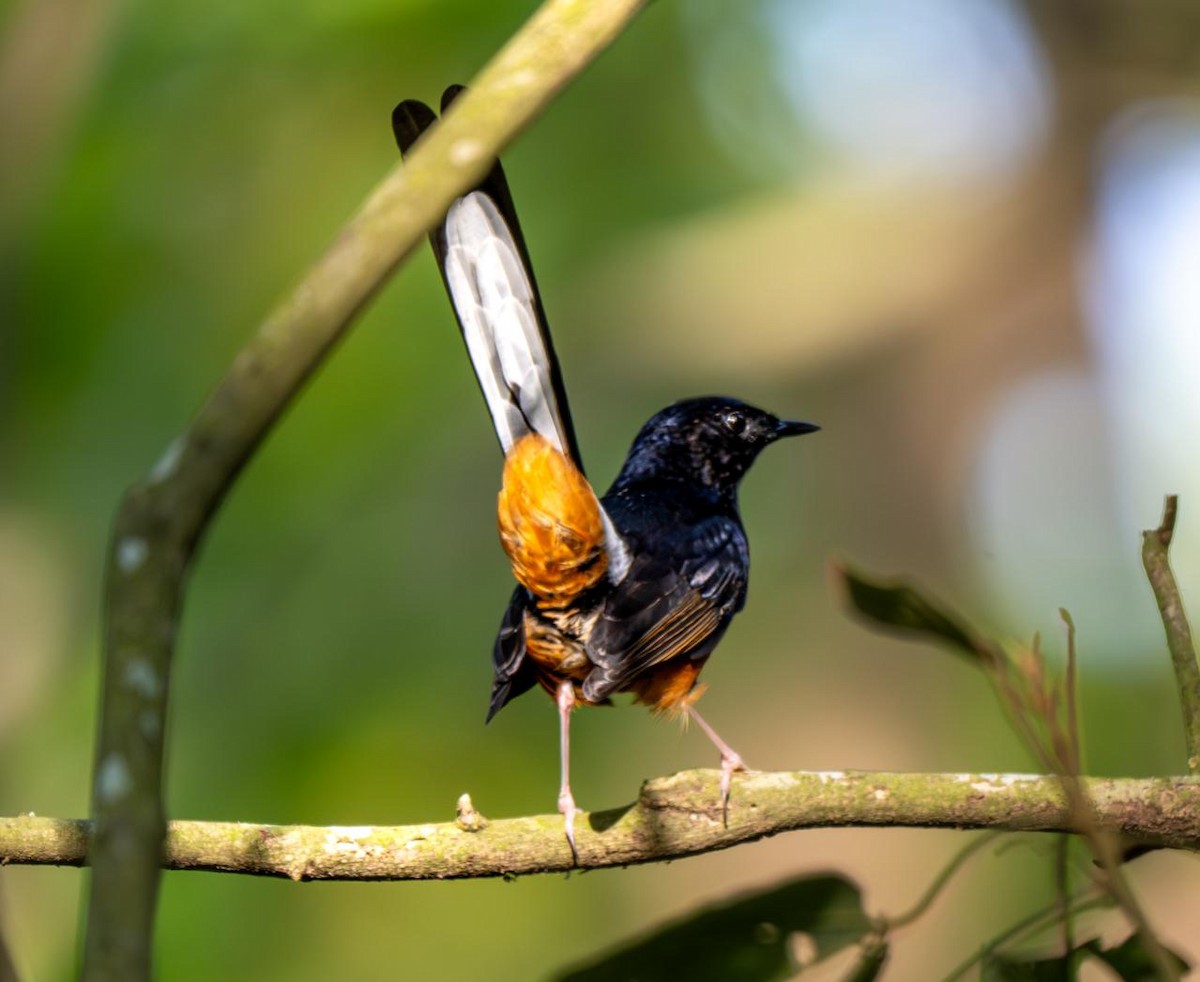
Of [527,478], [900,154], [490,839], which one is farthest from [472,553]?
[490,839]

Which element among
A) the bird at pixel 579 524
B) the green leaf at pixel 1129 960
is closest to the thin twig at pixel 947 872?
the green leaf at pixel 1129 960

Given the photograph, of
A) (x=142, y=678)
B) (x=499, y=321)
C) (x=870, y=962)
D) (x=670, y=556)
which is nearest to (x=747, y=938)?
(x=870, y=962)

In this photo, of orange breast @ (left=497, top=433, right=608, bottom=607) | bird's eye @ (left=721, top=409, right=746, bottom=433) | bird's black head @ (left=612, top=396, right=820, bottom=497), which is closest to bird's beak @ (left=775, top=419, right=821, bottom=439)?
bird's black head @ (left=612, top=396, right=820, bottom=497)

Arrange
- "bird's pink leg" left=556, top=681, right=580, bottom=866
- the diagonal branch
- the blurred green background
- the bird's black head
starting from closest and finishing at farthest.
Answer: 1. the diagonal branch
2. "bird's pink leg" left=556, top=681, right=580, bottom=866
3. the bird's black head
4. the blurred green background

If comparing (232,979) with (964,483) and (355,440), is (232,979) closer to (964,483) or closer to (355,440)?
(355,440)

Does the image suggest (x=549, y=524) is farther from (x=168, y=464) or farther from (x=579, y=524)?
(x=168, y=464)

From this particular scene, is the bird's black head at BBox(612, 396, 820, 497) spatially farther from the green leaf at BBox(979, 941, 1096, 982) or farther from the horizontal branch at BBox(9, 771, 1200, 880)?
the green leaf at BBox(979, 941, 1096, 982)
